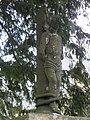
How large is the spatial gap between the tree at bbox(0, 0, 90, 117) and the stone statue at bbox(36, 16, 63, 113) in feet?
11.2

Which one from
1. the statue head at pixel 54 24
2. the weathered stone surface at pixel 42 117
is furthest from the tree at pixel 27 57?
the weathered stone surface at pixel 42 117

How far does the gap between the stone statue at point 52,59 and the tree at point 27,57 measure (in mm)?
3427

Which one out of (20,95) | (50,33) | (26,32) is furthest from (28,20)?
(50,33)

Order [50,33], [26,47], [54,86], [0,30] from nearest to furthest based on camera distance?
[54,86]
[50,33]
[26,47]
[0,30]

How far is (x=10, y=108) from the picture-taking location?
946cm

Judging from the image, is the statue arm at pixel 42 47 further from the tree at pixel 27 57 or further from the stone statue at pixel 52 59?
the tree at pixel 27 57

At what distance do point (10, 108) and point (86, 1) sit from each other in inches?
125

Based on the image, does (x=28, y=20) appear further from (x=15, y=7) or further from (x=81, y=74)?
(x=81, y=74)

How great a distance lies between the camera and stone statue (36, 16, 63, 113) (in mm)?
5023

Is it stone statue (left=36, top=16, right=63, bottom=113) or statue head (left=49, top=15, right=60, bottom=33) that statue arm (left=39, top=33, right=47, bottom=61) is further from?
statue head (left=49, top=15, right=60, bottom=33)

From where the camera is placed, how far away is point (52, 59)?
5.19m

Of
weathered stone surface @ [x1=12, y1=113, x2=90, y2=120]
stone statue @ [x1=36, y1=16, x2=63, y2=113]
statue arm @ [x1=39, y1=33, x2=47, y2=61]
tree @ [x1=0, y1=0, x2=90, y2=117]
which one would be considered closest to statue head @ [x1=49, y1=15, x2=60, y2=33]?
stone statue @ [x1=36, y1=16, x2=63, y2=113]

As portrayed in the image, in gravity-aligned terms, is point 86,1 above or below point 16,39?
above

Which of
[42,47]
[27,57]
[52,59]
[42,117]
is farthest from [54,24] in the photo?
[27,57]
